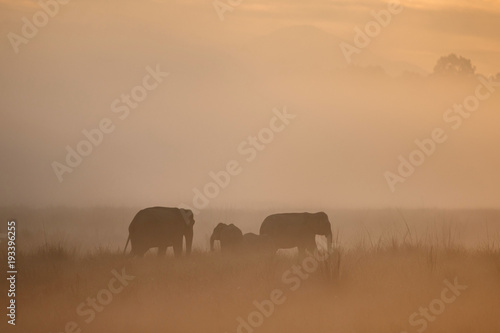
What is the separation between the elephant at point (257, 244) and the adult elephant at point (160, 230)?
96cm

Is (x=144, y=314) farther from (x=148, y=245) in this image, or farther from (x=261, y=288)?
(x=148, y=245)

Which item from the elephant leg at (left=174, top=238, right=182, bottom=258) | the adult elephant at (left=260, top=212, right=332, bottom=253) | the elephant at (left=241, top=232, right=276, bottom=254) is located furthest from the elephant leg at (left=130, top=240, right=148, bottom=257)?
the adult elephant at (left=260, top=212, right=332, bottom=253)

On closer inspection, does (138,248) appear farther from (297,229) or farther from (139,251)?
(297,229)

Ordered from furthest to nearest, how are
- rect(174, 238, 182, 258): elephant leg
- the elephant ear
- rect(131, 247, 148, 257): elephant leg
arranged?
1. the elephant ear
2. rect(174, 238, 182, 258): elephant leg
3. rect(131, 247, 148, 257): elephant leg

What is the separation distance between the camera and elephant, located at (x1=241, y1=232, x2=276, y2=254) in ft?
50.5

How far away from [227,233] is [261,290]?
353 cm

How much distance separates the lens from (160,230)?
14.9m

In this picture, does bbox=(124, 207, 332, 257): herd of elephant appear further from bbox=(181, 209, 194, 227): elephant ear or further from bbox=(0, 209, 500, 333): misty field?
bbox=(0, 209, 500, 333): misty field

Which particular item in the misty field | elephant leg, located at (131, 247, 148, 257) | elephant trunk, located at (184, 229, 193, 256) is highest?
elephant trunk, located at (184, 229, 193, 256)

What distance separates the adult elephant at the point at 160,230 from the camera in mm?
14781

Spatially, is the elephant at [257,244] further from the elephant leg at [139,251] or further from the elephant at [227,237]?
the elephant leg at [139,251]

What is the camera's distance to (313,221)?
1730 centimetres

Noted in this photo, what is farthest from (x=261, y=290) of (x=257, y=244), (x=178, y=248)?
(x=257, y=244)

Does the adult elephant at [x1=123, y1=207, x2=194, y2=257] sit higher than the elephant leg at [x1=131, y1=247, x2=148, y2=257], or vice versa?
the adult elephant at [x1=123, y1=207, x2=194, y2=257]
